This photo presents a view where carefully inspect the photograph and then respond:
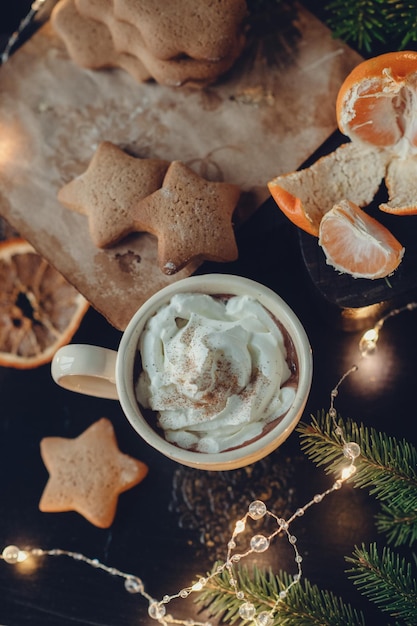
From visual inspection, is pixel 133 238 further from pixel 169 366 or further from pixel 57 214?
pixel 169 366

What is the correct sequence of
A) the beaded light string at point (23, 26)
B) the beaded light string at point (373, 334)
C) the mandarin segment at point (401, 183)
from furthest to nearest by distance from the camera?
the beaded light string at point (23, 26) < the beaded light string at point (373, 334) < the mandarin segment at point (401, 183)

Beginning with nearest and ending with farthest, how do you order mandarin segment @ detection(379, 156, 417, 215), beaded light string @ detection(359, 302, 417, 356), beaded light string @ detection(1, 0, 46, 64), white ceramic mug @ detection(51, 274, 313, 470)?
white ceramic mug @ detection(51, 274, 313, 470), mandarin segment @ detection(379, 156, 417, 215), beaded light string @ detection(359, 302, 417, 356), beaded light string @ detection(1, 0, 46, 64)

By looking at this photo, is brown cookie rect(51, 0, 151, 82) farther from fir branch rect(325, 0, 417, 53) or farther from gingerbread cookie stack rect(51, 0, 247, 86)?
fir branch rect(325, 0, 417, 53)

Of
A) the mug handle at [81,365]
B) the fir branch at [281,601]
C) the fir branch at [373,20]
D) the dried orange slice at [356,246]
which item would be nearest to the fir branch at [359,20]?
the fir branch at [373,20]

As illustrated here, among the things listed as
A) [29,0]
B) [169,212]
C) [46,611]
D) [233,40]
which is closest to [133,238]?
[169,212]

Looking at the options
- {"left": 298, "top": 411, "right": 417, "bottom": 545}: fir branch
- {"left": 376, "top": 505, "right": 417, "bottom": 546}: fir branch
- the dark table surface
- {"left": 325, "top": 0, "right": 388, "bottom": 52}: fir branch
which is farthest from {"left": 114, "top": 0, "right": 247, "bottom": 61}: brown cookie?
{"left": 376, "top": 505, "right": 417, "bottom": 546}: fir branch

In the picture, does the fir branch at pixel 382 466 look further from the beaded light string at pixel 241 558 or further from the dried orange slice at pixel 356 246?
the dried orange slice at pixel 356 246
